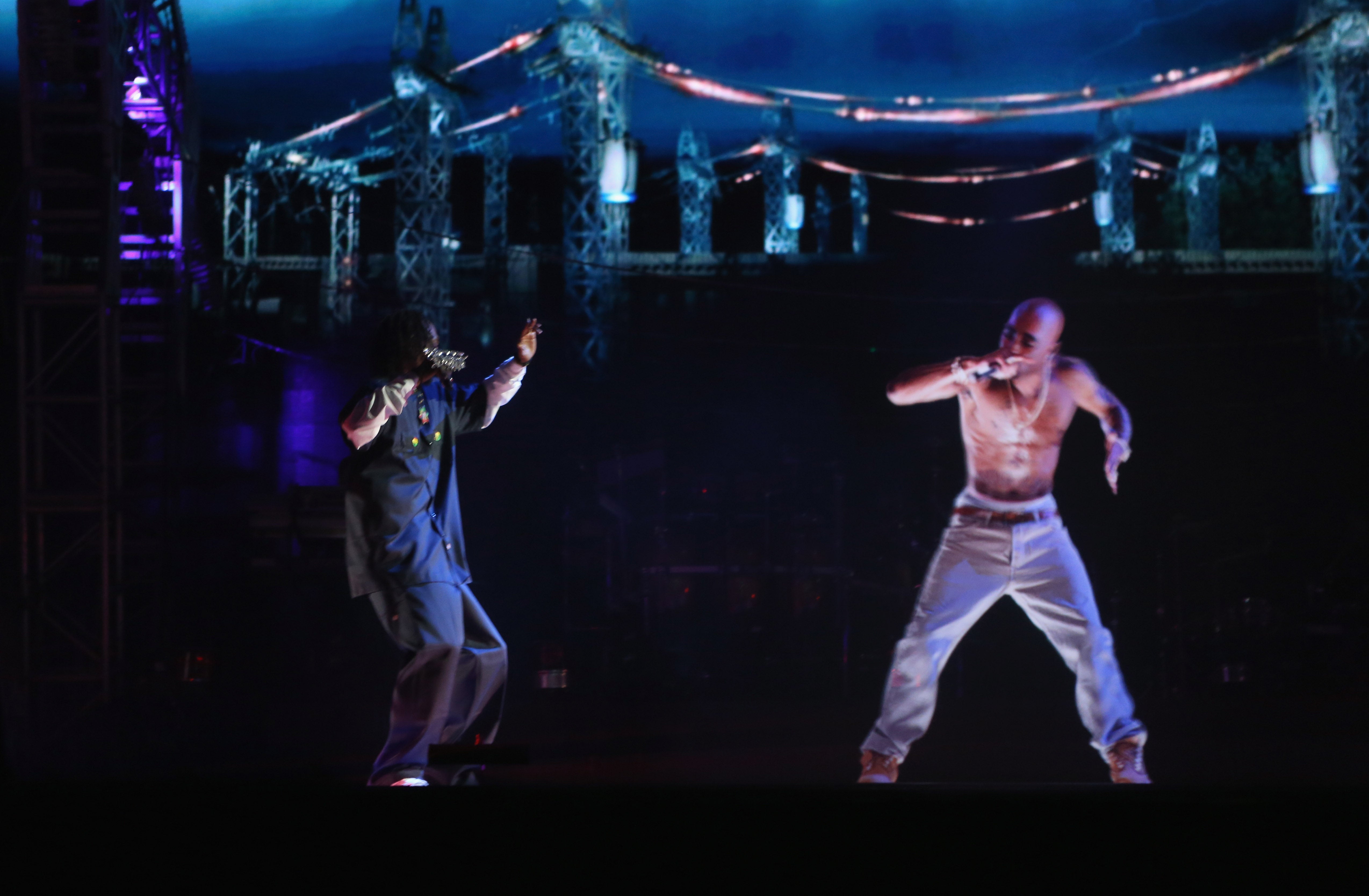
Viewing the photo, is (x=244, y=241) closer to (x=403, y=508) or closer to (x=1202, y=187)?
(x=403, y=508)

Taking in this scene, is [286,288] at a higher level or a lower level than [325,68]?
lower

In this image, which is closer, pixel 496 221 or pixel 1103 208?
pixel 1103 208

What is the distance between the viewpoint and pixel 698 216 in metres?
9.73

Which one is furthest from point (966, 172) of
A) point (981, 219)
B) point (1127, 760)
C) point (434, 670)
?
point (434, 670)

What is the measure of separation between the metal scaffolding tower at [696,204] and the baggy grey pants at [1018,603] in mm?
4780

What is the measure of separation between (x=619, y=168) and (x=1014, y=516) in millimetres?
4337

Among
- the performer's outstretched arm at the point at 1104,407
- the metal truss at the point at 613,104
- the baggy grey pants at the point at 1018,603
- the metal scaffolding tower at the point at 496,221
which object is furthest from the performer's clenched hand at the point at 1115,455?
the metal scaffolding tower at the point at 496,221

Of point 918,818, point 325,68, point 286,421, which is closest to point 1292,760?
point 918,818

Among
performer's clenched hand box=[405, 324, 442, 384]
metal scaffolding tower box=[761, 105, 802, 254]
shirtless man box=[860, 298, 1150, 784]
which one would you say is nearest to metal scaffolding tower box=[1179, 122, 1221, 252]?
metal scaffolding tower box=[761, 105, 802, 254]

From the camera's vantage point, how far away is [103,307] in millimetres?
6172

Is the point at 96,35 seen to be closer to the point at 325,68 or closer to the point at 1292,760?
the point at 325,68

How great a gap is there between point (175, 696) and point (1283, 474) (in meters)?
7.40

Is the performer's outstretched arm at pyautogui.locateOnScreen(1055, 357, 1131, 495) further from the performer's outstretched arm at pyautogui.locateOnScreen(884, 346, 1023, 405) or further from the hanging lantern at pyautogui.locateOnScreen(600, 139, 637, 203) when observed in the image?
the hanging lantern at pyautogui.locateOnScreen(600, 139, 637, 203)

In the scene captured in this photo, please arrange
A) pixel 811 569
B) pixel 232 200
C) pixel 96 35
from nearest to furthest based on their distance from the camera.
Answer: pixel 96 35 < pixel 811 569 < pixel 232 200
